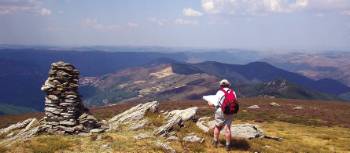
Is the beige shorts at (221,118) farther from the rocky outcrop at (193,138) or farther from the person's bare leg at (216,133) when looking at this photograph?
the rocky outcrop at (193,138)

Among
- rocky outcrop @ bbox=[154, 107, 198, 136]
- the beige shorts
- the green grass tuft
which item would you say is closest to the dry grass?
the green grass tuft

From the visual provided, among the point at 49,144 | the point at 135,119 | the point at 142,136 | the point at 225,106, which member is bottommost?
the point at 135,119

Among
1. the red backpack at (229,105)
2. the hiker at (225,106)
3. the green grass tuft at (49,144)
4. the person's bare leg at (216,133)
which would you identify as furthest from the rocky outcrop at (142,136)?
the red backpack at (229,105)

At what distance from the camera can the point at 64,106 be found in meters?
30.8

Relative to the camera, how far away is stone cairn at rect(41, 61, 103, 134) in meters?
29.4

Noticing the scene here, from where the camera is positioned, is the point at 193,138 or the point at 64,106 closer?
the point at 193,138

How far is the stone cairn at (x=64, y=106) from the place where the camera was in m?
29.4

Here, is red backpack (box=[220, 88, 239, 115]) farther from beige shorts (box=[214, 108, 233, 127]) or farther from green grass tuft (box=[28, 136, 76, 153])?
green grass tuft (box=[28, 136, 76, 153])

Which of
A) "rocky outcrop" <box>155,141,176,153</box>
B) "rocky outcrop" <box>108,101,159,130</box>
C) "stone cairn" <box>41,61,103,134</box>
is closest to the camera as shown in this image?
"rocky outcrop" <box>155,141,176,153</box>

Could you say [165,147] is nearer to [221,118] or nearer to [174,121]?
[221,118]

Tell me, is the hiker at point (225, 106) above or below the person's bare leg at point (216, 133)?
above

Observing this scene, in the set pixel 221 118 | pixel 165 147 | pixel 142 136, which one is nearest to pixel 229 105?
pixel 221 118

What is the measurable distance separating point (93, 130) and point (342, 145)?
2558 cm

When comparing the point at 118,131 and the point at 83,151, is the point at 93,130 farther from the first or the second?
the point at 83,151
